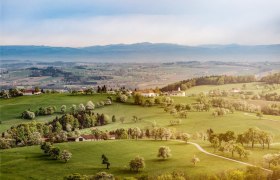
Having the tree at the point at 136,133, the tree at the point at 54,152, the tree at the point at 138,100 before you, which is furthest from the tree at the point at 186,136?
the tree at the point at 138,100

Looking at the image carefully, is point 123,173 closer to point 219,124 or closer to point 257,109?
point 219,124

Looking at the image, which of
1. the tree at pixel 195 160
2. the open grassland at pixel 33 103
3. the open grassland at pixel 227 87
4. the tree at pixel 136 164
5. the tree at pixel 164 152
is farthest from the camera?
the open grassland at pixel 227 87

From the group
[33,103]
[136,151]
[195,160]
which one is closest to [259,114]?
[195,160]

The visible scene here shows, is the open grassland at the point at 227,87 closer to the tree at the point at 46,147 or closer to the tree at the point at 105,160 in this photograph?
the tree at the point at 46,147

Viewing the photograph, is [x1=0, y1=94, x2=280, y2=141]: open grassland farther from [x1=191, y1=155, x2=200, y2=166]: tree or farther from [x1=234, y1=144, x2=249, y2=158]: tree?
[x1=191, y1=155, x2=200, y2=166]: tree

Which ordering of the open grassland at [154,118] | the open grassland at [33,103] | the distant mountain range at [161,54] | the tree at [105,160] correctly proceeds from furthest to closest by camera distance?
the distant mountain range at [161,54] < the open grassland at [33,103] < the open grassland at [154,118] < the tree at [105,160]

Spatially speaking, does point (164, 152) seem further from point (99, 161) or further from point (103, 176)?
point (103, 176)

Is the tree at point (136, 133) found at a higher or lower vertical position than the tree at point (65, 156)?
higher
